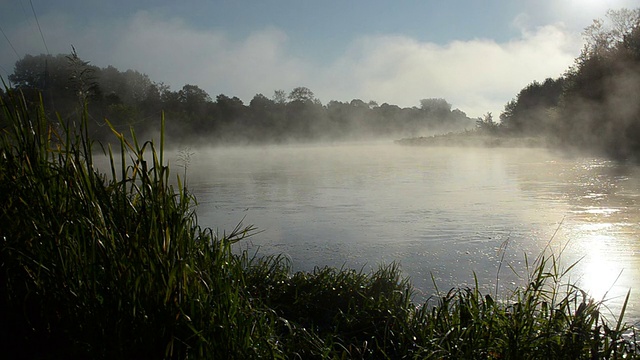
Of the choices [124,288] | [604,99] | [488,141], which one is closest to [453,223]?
[124,288]

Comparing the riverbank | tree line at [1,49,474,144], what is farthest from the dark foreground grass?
the riverbank

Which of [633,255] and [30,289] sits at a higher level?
[30,289]

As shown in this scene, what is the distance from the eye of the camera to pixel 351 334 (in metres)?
2.98

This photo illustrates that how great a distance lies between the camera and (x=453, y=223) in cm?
627

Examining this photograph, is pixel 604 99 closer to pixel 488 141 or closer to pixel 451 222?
pixel 488 141

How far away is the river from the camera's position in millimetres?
4211

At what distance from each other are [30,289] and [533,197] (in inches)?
304

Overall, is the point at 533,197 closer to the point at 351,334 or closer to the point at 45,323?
the point at 351,334

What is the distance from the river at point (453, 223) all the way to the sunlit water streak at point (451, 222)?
0.04 ft

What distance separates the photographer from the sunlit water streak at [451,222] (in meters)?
4.28

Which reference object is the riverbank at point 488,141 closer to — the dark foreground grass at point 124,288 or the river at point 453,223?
the river at point 453,223

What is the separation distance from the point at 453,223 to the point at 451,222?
67 mm

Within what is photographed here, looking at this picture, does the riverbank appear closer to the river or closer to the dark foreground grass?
the river

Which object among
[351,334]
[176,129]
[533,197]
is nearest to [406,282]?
[351,334]
